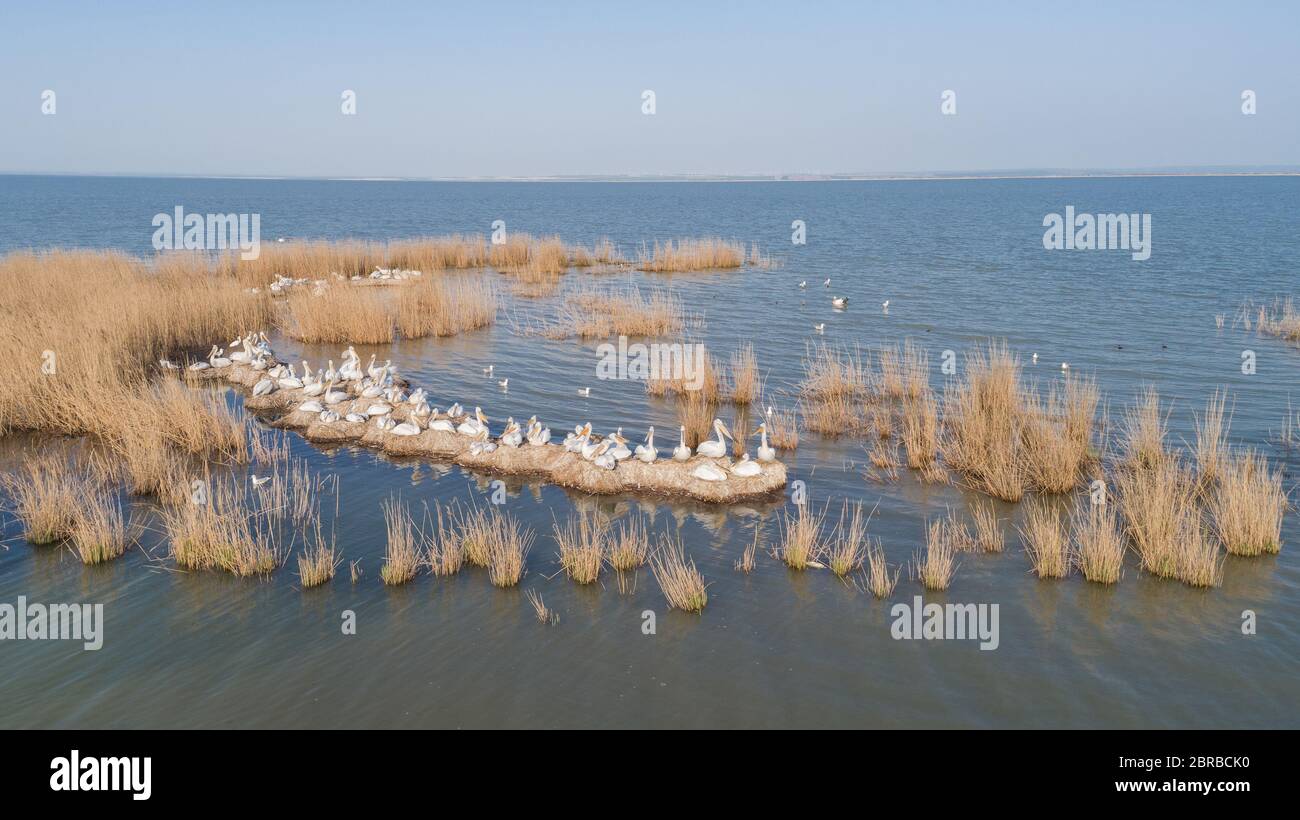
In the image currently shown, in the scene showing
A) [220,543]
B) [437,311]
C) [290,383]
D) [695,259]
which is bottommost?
[220,543]

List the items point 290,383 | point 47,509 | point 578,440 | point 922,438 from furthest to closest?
1. point 290,383
2. point 922,438
3. point 578,440
4. point 47,509

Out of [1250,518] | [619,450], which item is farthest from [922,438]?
[619,450]

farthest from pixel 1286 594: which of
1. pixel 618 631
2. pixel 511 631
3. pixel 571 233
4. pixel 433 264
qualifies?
pixel 571 233

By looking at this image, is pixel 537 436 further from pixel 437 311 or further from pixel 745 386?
pixel 437 311

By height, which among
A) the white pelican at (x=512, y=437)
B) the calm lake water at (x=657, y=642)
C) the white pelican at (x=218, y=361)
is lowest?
the calm lake water at (x=657, y=642)

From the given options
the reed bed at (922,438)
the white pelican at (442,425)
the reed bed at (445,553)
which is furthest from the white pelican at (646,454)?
the reed bed at (922,438)

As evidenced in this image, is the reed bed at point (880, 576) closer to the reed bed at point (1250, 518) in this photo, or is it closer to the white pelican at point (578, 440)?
the reed bed at point (1250, 518)
